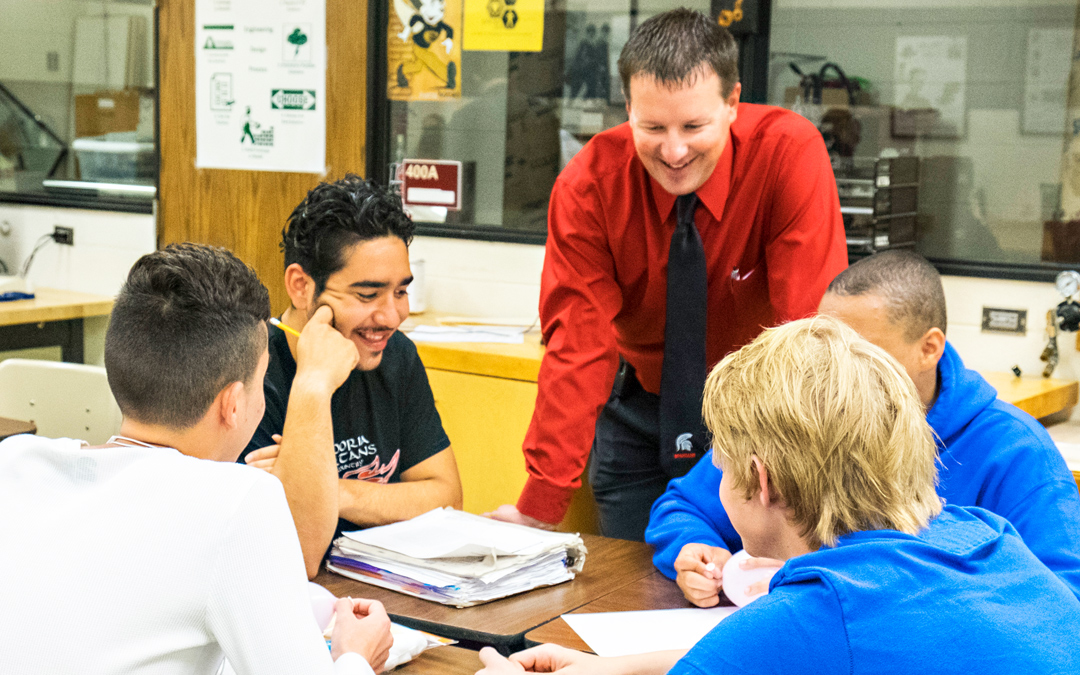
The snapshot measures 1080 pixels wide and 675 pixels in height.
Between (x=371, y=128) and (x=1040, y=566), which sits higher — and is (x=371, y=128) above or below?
above

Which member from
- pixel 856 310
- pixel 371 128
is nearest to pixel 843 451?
pixel 856 310

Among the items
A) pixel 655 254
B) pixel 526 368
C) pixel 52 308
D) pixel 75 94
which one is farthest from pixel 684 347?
pixel 75 94

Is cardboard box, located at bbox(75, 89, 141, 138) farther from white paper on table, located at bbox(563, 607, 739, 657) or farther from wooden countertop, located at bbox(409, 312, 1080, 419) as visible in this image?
white paper on table, located at bbox(563, 607, 739, 657)

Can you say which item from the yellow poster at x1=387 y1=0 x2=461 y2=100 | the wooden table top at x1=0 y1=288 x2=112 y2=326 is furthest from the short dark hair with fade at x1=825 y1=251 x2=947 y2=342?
the wooden table top at x1=0 y1=288 x2=112 y2=326

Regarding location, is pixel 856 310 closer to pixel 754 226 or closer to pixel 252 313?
pixel 754 226

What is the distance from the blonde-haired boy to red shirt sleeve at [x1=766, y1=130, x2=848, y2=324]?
35.9 inches

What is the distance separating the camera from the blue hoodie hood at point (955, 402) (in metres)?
1.58

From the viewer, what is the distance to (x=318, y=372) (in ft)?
6.06

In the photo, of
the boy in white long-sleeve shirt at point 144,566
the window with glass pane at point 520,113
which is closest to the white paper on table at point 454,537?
the boy in white long-sleeve shirt at point 144,566

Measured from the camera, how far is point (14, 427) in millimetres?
2461

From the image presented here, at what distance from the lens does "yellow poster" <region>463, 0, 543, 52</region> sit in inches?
142

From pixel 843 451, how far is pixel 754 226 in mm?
1165

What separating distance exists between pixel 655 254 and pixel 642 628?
3.04 ft

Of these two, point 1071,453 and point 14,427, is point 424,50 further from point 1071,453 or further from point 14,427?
point 1071,453
